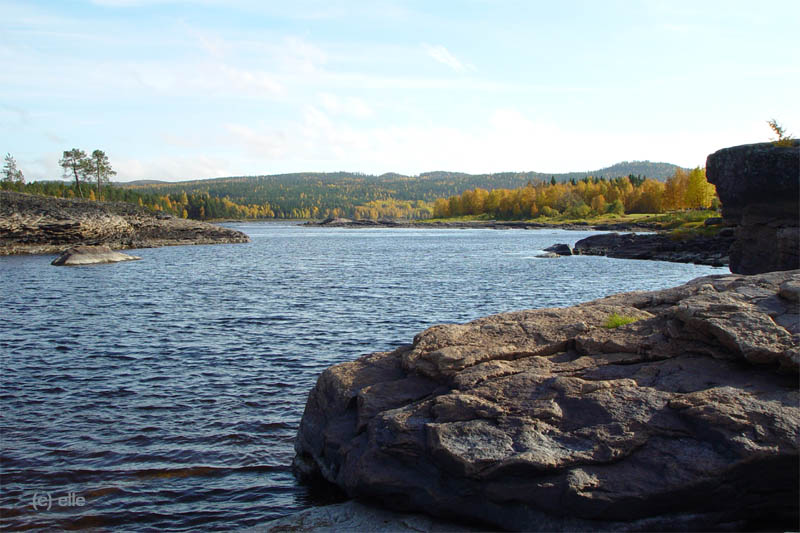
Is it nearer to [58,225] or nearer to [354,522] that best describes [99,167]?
[58,225]

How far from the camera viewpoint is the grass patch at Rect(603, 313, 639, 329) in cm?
1216

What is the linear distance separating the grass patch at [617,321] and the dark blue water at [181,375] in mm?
7066

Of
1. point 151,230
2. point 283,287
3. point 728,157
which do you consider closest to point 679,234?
point 728,157

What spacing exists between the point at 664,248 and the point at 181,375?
231 ft

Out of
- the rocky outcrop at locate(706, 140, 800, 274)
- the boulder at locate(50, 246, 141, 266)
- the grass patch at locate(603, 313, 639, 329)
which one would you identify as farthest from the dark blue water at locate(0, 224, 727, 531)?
the boulder at locate(50, 246, 141, 266)

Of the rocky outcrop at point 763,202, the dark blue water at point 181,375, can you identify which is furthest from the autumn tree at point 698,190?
the rocky outcrop at point 763,202

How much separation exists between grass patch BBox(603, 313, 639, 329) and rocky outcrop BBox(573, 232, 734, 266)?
5980cm

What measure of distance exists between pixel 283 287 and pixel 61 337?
64.5ft

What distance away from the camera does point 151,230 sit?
367ft

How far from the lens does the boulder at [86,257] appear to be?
65.6 meters

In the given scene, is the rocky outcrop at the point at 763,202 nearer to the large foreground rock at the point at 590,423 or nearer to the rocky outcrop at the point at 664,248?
the rocky outcrop at the point at 664,248

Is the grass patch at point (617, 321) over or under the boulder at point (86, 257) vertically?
over

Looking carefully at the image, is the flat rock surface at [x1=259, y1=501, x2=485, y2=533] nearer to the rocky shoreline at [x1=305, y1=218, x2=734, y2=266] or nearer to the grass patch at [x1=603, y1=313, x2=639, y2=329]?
the grass patch at [x1=603, y1=313, x2=639, y2=329]

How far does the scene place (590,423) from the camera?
934 centimetres
